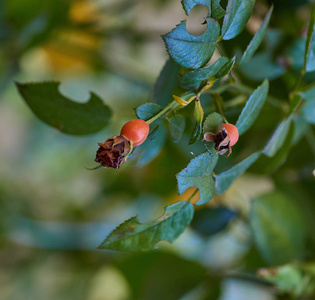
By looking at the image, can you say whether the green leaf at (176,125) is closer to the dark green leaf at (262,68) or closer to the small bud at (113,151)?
the small bud at (113,151)

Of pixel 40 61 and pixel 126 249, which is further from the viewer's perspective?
pixel 40 61

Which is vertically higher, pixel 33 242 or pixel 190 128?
pixel 33 242

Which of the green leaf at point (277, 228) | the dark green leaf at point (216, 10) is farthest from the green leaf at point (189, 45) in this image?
the green leaf at point (277, 228)

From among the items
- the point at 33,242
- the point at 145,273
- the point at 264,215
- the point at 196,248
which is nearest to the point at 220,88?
the point at 264,215

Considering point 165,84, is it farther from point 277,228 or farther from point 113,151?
point 277,228

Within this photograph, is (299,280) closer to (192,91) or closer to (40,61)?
(192,91)

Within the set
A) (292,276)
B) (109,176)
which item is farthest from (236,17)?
(109,176)

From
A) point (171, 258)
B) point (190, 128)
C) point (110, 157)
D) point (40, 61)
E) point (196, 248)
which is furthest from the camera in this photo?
point (40, 61)

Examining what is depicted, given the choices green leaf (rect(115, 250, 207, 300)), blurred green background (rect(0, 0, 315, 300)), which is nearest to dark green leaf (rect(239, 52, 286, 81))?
blurred green background (rect(0, 0, 315, 300))
